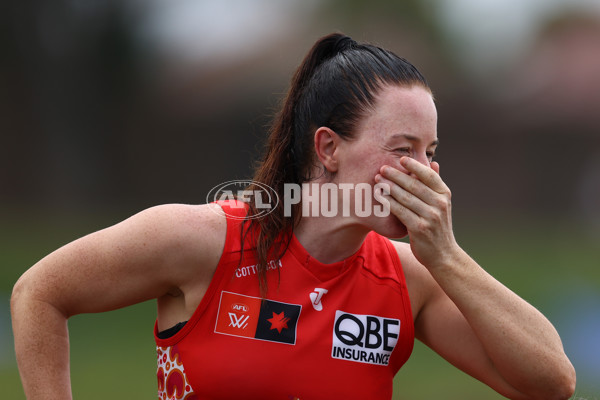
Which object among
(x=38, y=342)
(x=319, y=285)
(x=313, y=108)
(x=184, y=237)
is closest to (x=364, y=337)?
(x=319, y=285)

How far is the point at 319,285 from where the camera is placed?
2.81m

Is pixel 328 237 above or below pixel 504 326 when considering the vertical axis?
above

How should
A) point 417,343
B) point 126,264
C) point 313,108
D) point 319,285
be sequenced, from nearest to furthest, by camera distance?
point 126,264, point 319,285, point 313,108, point 417,343

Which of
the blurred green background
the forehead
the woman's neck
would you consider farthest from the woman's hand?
the blurred green background

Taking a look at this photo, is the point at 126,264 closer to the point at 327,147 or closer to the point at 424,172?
the point at 327,147

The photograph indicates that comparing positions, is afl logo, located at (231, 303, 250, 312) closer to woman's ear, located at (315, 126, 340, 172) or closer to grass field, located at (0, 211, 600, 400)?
woman's ear, located at (315, 126, 340, 172)

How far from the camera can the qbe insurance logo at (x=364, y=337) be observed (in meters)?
2.73

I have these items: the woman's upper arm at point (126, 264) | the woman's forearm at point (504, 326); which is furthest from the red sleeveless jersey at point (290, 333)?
the woman's forearm at point (504, 326)

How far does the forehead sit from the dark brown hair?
4 cm

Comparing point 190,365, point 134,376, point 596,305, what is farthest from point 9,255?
point 190,365

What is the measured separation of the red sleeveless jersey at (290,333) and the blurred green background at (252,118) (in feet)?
29.7

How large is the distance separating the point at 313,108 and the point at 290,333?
36.0 inches

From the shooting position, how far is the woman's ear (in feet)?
9.17

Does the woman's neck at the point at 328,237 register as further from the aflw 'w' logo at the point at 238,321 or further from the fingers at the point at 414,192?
the aflw 'w' logo at the point at 238,321
